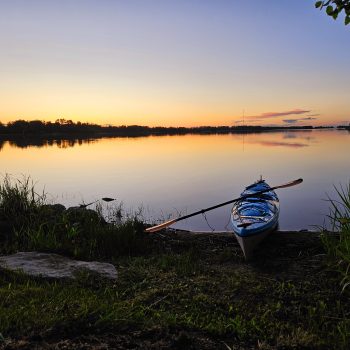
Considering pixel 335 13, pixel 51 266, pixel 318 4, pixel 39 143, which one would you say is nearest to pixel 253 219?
pixel 51 266

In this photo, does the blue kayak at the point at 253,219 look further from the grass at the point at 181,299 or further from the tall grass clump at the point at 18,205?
the tall grass clump at the point at 18,205

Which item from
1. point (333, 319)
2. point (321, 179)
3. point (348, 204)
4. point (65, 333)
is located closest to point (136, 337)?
point (65, 333)

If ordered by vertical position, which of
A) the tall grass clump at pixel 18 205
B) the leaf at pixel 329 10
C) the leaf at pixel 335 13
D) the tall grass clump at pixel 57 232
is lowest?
the tall grass clump at pixel 57 232

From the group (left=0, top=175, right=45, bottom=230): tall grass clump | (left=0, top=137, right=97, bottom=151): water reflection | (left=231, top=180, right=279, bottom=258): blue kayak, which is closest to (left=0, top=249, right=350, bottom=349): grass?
(left=231, top=180, right=279, bottom=258): blue kayak

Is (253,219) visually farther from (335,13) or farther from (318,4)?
(318,4)

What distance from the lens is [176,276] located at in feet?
21.2

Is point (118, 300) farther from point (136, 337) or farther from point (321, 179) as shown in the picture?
point (321, 179)

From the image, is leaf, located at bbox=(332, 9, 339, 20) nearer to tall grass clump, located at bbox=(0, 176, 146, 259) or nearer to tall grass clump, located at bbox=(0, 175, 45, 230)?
tall grass clump, located at bbox=(0, 176, 146, 259)

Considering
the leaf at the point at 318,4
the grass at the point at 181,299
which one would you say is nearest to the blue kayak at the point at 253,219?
the grass at the point at 181,299

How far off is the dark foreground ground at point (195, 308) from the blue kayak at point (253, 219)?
470 mm

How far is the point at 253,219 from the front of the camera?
9.27 metres

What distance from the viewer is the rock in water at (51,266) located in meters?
6.14

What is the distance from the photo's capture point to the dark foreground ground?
389 centimetres

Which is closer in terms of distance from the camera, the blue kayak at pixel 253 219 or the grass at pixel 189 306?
the grass at pixel 189 306
